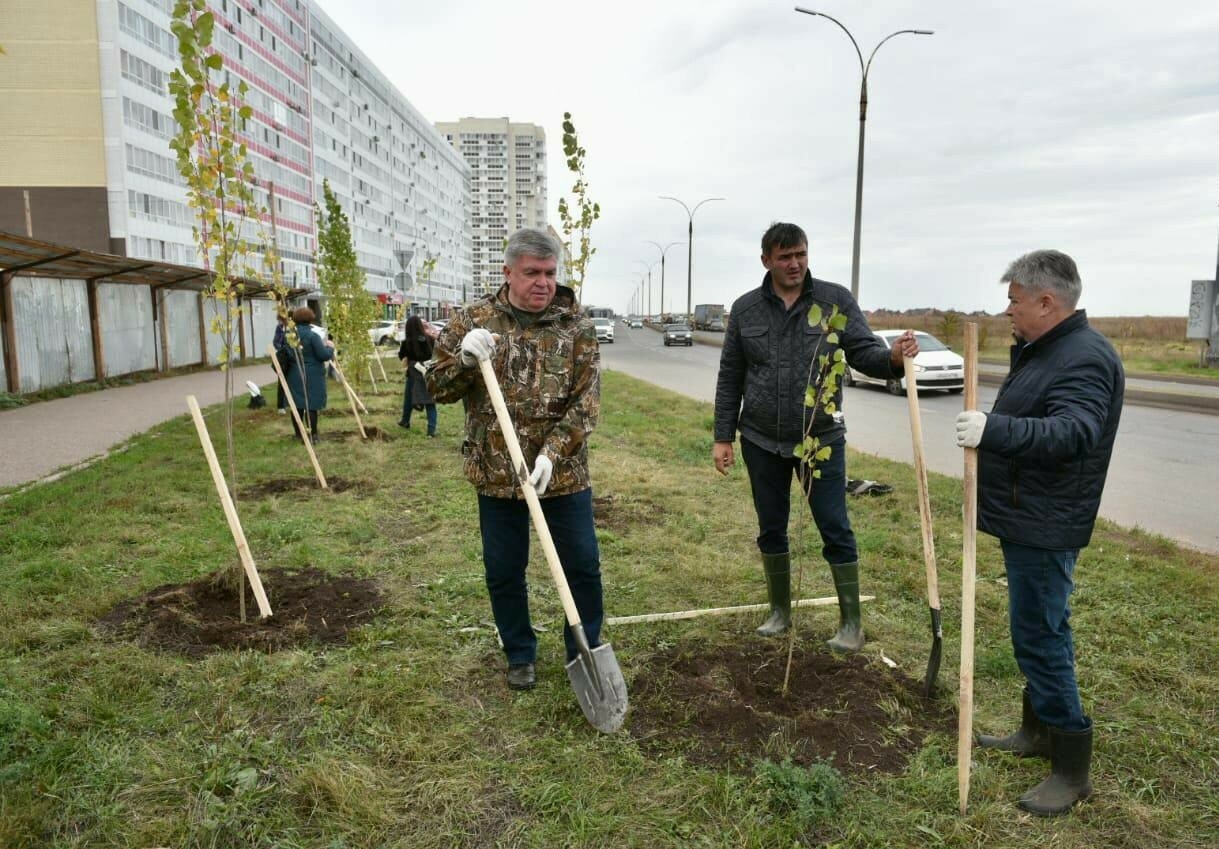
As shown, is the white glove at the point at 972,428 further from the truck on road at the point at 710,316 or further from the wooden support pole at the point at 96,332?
the truck on road at the point at 710,316

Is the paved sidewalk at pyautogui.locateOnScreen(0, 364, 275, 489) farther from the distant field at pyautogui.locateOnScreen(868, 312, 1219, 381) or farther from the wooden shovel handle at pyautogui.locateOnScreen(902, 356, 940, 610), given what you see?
the distant field at pyautogui.locateOnScreen(868, 312, 1219, 381)

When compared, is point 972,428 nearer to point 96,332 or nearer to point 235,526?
point 235,526

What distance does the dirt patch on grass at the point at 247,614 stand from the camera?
400 centimetres

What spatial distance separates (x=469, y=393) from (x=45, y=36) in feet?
160

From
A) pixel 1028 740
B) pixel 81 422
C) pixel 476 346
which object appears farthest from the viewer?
pixel 81 422

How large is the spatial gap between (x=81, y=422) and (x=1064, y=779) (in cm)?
1309

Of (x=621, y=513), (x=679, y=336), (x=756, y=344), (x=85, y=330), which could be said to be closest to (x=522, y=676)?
(x=756, y=344)

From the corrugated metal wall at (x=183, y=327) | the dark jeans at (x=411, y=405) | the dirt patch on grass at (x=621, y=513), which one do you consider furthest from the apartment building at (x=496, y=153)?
the dirt patch on grass at (x=621, y=513)

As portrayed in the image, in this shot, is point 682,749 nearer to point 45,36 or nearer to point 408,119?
point 45,36

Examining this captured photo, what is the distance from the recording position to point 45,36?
38969mm

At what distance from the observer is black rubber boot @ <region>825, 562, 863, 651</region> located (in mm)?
3824

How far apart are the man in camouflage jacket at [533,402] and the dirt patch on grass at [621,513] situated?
270 cm

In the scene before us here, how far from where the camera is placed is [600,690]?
3.16 metres

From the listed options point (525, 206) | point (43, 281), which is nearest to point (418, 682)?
point (43, 281)
